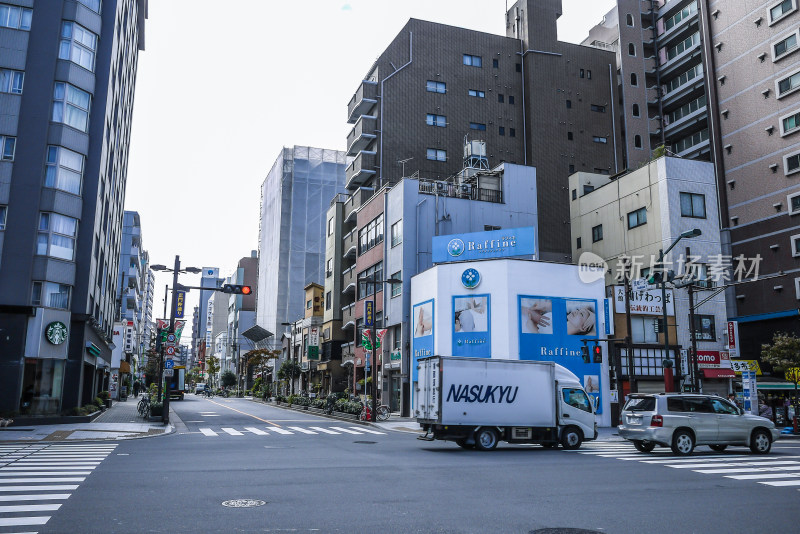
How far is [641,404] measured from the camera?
20.5 m

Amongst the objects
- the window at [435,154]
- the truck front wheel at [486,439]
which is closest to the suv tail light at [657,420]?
the truck front wheel at [486,439]

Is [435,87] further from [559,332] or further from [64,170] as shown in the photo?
[64,170]

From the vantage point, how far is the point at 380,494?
11.5m

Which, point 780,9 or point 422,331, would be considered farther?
point 780,9

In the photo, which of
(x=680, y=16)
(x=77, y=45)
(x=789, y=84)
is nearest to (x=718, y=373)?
(x=789, y=84)

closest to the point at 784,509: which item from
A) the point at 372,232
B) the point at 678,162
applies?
the point at 678,162

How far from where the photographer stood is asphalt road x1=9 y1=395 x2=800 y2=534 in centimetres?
908

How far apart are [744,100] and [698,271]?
20485 mm

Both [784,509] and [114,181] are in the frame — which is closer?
[784,509]

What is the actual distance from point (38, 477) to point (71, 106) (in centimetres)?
2684

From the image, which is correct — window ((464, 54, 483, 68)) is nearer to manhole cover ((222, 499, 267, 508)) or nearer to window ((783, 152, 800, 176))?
window ((783, 152, 800, 176))

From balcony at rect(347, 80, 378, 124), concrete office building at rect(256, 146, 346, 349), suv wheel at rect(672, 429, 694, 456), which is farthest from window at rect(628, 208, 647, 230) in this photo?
concrete office building at rect(256, 146, 346, 349)

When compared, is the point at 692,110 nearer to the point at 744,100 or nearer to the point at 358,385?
the point at 744,100

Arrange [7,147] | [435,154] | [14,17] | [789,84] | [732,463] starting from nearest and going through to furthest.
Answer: [732,463]
[7,147]
[14,17]
[789,84]
[435,154]
